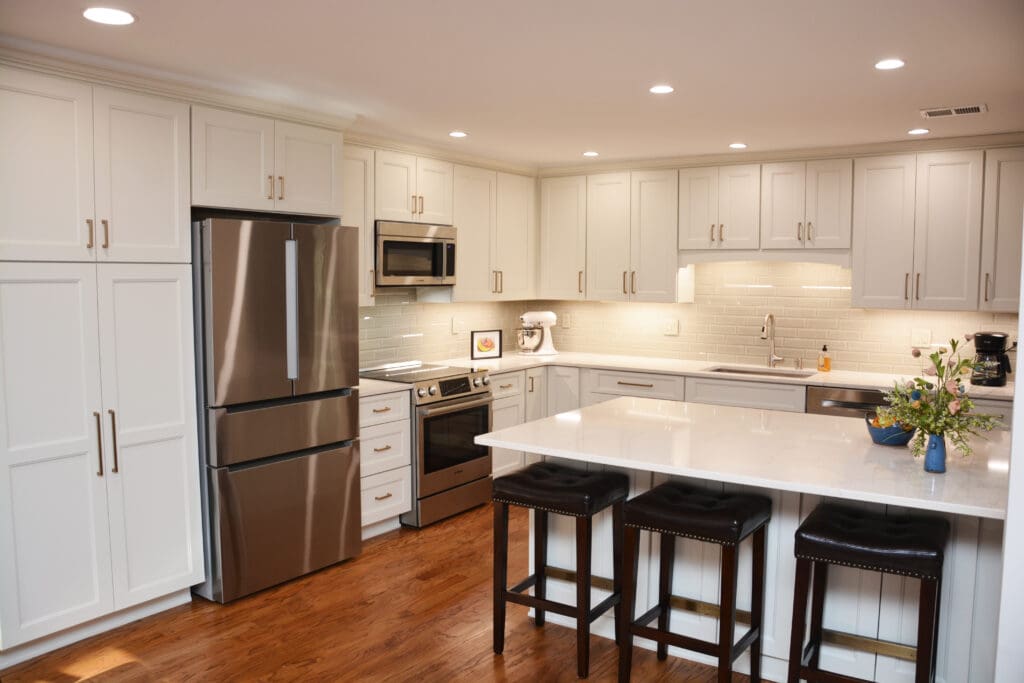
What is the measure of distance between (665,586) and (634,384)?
2.61 meters

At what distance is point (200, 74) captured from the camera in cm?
345

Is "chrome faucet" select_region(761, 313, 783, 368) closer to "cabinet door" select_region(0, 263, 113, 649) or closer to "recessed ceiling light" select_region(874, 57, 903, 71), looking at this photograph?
"recessed ceiling light" select_region(874, 57, 903, 71)

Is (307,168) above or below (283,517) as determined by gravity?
above

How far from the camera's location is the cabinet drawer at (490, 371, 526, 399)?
5.43 m

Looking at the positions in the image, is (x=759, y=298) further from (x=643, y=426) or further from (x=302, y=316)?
(x=302, y=316)

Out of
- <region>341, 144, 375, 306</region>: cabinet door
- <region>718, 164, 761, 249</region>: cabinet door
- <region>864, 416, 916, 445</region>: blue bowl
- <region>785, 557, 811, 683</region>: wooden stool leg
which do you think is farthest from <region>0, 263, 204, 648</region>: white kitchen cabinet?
<region>718, 164, 761, 249</region>: cabinet door

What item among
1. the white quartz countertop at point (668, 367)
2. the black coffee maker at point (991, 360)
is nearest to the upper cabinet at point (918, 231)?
the black coffee maker at point (991, 360)

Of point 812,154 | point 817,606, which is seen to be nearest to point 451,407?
point 817,606

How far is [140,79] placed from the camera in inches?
132

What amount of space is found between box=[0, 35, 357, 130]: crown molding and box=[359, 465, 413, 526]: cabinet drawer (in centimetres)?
192

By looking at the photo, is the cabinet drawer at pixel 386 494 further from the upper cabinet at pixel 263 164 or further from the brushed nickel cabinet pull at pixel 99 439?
the upper cabinet at pixel 263 164

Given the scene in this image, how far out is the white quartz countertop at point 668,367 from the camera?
480cm

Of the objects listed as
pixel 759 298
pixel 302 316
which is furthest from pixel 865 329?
pixel 302 316

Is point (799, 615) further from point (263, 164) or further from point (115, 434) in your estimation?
point (263, 164)
